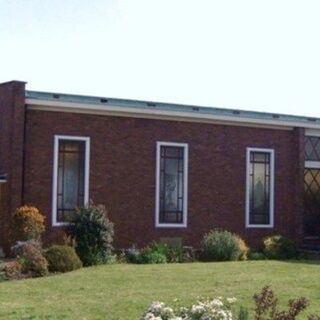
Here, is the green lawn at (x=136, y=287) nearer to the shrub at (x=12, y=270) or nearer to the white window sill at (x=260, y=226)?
the shrub at (x=12, y=270)

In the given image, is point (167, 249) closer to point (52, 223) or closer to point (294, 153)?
point (52, 223)

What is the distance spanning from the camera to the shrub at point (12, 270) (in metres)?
18.4

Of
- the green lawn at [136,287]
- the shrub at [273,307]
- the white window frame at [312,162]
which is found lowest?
the green lawn at [136,287]

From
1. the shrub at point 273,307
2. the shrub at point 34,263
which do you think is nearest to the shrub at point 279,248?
the shrub at point 34,263

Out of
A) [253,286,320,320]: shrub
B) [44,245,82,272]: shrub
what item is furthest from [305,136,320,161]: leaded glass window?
[253,286,320,320]: shrub

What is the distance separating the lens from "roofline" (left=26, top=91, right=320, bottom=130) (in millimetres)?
23953

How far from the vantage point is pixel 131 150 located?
25594 mm

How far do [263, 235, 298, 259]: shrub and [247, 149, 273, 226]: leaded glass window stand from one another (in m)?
1.69

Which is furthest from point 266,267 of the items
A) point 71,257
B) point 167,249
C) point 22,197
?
point 22,197

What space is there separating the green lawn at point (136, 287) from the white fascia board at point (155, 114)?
537cm

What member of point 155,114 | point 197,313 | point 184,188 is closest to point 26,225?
point 155,114

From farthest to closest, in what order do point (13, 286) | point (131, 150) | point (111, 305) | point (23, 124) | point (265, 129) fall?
point (265, 129) < point (131, 150) < point (23, 124) < point (13, 286) < point (111, 305)

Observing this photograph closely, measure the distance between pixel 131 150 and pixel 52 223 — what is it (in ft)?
11.7

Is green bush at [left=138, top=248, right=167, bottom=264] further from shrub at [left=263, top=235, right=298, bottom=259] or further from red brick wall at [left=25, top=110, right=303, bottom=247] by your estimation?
shrub at [left=263, top=235, right=298, bottom=259]
